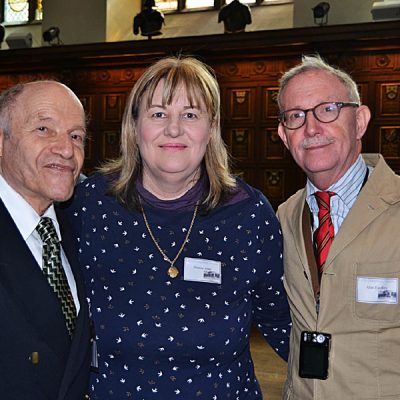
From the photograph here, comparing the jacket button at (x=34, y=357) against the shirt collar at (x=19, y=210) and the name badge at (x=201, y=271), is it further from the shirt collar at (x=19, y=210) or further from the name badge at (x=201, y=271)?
the name badge at (x=201, y=271)

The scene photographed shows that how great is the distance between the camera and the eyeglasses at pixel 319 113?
2.32 m

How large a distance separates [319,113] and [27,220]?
3.92 feet

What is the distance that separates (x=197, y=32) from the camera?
11.1m

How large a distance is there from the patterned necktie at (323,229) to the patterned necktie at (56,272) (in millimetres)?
987

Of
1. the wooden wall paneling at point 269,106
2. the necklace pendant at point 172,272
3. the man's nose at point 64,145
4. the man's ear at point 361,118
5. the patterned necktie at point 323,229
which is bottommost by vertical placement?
the necklace pendant at point 172,272

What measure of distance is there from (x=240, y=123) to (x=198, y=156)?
7495 mm

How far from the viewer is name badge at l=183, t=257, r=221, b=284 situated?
209 cm

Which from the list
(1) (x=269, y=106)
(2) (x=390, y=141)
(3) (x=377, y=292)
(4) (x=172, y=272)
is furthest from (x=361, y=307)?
(1) (x=269, y=106)

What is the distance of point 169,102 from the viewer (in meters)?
2.12

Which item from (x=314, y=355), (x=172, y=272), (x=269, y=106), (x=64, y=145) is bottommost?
(x=314, y=355)

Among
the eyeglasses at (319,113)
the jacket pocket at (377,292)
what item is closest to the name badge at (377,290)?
the jacket pocket at (377,292)

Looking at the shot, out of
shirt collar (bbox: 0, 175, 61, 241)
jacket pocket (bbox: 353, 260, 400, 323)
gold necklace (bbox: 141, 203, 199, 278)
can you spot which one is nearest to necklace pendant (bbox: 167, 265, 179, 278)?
gold necklace (bbox: 141, 203, 199, 278)

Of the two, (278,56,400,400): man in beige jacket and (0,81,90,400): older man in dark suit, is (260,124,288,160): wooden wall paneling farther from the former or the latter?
(0,81,90,400): older man in dark suit

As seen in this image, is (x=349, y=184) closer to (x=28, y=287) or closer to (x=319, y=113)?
(x=319, y=113)
